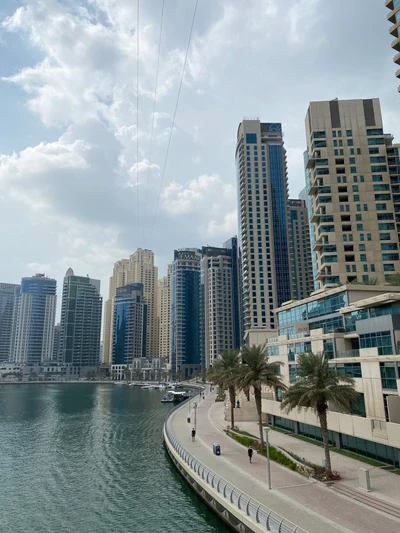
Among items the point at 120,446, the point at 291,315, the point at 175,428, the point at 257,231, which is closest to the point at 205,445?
the point at 175,428

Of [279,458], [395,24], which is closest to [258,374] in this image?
[279,458]

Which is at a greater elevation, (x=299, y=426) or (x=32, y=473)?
(x=299, y=426)

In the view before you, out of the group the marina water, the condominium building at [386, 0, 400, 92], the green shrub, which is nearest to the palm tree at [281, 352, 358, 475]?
the green shrub

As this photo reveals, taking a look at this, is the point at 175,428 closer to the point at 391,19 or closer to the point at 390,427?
the point at 390,427

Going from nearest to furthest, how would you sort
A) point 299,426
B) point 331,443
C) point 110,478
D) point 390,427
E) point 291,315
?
point 390,427 < point 110,478 < point 331,443 < point 299,426 < point 291,315

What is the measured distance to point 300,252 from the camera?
165 metres

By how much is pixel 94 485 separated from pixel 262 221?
Answer: 12105 cm

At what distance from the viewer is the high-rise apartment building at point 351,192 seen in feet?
252

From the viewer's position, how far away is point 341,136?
8312 centimetres

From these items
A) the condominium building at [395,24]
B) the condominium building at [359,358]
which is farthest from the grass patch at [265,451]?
the condominium building at [395,24]

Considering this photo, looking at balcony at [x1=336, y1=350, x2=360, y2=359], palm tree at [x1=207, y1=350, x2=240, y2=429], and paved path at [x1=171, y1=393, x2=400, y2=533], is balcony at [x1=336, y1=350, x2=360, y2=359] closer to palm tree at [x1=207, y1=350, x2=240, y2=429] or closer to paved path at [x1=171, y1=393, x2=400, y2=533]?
paved path at [x1=171, y1=393, x2=400, y2=533]

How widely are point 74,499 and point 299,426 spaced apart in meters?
26.9

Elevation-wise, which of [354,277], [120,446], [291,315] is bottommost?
[120,446]

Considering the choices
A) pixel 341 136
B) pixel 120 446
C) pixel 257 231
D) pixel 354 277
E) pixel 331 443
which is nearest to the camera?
pixel 331 443
